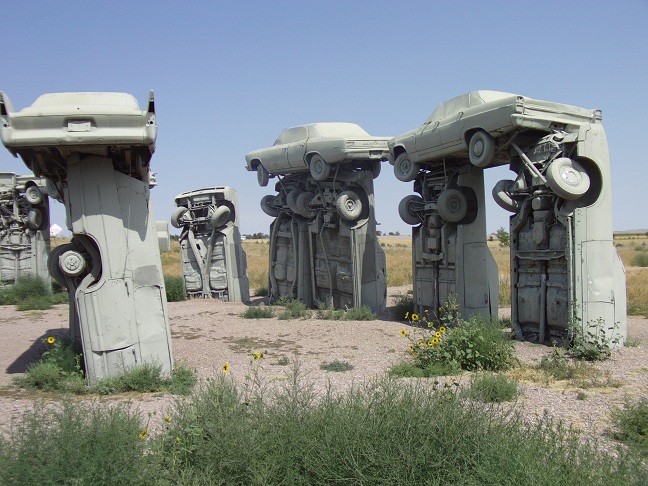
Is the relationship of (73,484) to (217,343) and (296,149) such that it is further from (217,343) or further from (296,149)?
(296,149)

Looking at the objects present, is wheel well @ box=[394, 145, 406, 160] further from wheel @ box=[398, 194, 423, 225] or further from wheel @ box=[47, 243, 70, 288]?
wheel @ box=[47, 243, 70, 288]

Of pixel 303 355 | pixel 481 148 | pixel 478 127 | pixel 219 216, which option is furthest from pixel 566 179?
pixel 219 216

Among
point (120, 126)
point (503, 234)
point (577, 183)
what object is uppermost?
point (120, 126)

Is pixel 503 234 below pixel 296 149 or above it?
below

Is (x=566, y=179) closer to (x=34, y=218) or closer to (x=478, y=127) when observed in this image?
(x=478, y=127)


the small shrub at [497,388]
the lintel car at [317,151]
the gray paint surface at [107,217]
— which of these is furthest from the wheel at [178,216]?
the small shrub at [497,388]

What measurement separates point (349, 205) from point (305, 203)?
6.89 ft

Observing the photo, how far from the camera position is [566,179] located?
9398 millimetres

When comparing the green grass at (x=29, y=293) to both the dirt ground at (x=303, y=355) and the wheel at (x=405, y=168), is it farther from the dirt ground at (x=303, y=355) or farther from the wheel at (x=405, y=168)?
the wheel at (x=405, y=168)

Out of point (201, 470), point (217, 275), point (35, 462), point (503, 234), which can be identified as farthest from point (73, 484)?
point (503, 234)

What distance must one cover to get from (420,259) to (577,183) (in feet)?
15.9

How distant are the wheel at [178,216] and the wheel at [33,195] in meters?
4.31

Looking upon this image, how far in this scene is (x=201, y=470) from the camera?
4242 mm

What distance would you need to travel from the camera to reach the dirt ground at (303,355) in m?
6.66
